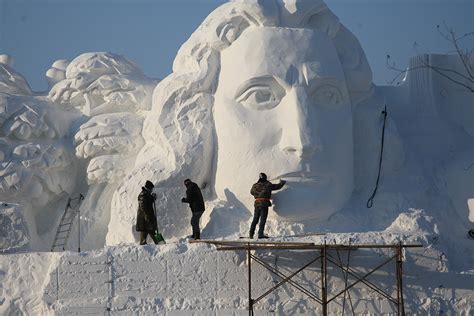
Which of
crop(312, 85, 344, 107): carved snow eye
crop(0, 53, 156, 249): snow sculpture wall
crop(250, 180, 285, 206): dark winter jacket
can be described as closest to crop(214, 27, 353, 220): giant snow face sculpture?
crop(312, 85, 344, 107): carved snow eye

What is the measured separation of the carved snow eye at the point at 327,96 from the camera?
30.1 meters

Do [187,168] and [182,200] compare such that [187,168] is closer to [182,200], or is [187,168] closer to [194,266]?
[182,200]

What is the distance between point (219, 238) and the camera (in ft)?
95.9

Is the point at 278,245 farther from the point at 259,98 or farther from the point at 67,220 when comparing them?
the point at 67,220

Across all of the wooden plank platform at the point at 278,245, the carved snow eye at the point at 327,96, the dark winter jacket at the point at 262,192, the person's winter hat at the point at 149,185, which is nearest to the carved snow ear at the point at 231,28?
the carved snow eye at the point at 327,96

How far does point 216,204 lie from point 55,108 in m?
4.83

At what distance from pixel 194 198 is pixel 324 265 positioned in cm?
293

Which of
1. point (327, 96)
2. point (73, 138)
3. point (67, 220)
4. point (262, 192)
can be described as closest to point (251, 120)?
point (327, 96)

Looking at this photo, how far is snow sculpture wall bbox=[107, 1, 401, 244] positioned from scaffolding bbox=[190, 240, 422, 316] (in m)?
1.86

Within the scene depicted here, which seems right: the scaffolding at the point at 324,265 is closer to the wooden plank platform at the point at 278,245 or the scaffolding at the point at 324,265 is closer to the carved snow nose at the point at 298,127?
the wooden plank platform at the point at 278,245

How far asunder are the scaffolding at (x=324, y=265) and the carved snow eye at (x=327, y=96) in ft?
11.5

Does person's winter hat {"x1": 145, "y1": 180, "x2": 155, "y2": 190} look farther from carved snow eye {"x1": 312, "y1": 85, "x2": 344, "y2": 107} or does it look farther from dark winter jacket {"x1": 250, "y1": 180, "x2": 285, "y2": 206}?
carved snow eye {"x1": 312, "y1": 85, "x2": 344, "y2": 107}

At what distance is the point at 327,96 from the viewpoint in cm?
3030

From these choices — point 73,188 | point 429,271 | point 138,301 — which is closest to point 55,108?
point 73,188
